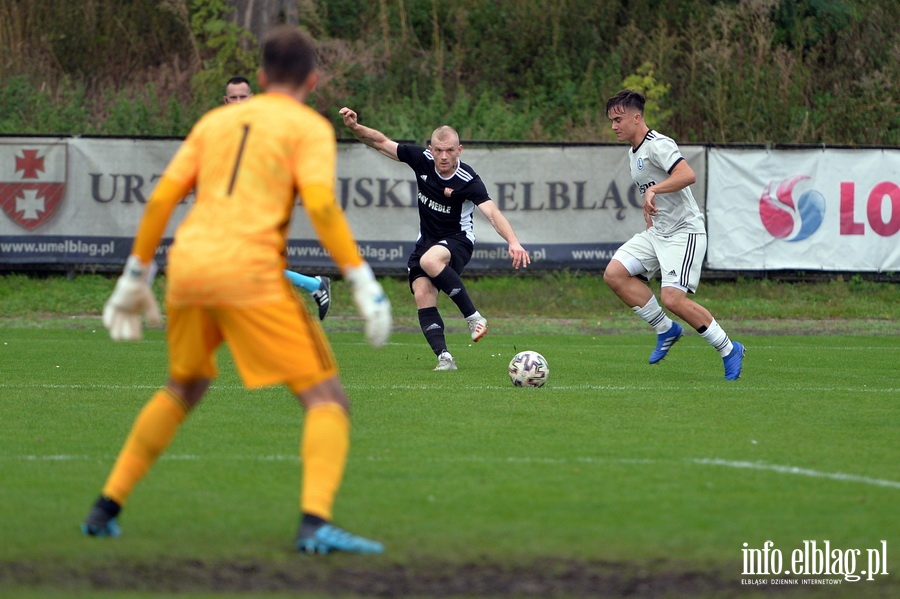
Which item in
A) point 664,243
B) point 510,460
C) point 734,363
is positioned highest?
point 664,243

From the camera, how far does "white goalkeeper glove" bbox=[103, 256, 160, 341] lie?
4816 mm

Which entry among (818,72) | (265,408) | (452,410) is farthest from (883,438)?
(818,72)

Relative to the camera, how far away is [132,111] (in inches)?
883

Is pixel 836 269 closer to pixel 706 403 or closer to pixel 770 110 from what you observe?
pixel 770 110

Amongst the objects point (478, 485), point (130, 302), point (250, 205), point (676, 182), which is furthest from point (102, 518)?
point (676, 182)

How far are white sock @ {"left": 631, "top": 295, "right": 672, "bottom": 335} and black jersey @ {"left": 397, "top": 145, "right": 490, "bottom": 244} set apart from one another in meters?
1.75

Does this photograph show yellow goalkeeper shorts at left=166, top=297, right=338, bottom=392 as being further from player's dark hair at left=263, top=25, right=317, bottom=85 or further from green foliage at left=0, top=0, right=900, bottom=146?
green foliage at left=0, top=0, right=900, bottom=146

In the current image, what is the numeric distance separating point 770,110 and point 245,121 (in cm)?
1972

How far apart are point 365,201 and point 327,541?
46.7 feet

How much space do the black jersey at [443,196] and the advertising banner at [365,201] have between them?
6.75m

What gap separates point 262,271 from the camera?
4676mm

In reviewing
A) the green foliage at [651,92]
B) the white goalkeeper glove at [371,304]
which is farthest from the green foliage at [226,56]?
the white goalkeeper glove at [371,304]

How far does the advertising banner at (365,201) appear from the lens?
726 inches

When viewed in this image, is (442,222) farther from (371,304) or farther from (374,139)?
(371,304)
